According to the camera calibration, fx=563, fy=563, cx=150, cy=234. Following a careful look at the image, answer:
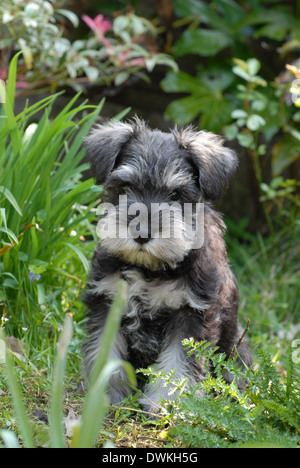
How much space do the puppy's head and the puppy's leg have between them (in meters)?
0.53

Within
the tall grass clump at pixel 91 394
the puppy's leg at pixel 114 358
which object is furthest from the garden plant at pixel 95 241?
the puppy's leg at pixel 114 358

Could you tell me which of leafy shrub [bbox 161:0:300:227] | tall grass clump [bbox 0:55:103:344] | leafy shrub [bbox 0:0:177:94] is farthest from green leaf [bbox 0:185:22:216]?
leafy shrub [bbox 161:0:300:227]

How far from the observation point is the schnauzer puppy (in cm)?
289

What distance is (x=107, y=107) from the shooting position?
6449mm

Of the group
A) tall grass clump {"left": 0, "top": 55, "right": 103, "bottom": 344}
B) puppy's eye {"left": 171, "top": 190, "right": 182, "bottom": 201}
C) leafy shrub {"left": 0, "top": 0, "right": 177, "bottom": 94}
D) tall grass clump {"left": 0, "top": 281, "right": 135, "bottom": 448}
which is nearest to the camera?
tall grass clump {"left": 0, "top": 281, "right": 135, "bottom": 448}

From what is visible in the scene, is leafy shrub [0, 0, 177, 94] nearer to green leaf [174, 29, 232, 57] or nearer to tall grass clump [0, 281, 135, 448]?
green leaf [174, 29, 232, 57]

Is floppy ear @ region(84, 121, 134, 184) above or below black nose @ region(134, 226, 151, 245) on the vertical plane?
above

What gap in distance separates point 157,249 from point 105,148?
77cm

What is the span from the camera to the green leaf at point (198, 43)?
596 cm

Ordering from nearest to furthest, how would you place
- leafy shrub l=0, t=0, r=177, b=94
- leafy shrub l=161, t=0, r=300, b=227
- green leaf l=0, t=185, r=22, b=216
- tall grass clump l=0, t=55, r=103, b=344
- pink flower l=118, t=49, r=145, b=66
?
green leaf l=0, t=185, r=22, b=216 → tall grass clump l=0, t=55, r=103, b=344 → leafy shrub l=0, t=0, r=177, b=94 → pink flower l=118, t=49, r=145, b=66 → leafy shrub l=161, t=0, r=300, b=227

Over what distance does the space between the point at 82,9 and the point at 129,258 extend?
14.3 ft
